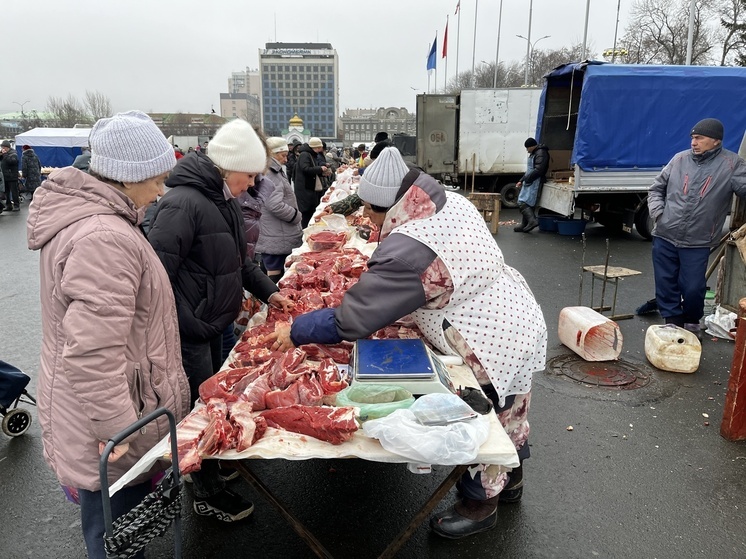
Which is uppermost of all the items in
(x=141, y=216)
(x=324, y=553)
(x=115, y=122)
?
(x=115, y=122)

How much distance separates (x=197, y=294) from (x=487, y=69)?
2771 inches

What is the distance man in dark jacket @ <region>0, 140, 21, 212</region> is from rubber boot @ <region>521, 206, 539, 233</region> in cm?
1465

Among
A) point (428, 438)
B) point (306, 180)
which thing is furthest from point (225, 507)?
point (306, 180)

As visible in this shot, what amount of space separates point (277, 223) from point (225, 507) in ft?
12.5

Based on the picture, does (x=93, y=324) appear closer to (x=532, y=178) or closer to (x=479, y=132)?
(x=532, y=178)

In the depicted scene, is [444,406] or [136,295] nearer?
[136,295]

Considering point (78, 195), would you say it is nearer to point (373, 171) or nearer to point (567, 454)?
point (373, 171)

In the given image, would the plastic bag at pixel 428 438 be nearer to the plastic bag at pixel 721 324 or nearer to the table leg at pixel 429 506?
the table leg at pixel 429 506

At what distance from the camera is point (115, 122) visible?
6.77 feet

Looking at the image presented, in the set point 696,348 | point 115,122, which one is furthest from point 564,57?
point 115,122

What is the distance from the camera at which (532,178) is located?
11805mm

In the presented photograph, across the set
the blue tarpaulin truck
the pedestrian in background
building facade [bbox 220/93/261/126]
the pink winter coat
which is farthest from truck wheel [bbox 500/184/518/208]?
building facade [bbox 220/93/261/126]

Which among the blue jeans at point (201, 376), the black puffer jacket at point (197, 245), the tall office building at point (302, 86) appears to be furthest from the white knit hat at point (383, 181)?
the tall office building at point (302, 86)

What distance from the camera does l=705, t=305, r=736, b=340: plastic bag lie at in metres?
5.75
